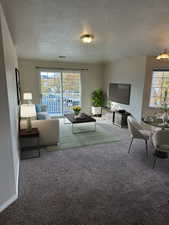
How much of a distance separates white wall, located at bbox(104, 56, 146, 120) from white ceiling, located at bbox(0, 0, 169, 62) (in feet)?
4.63

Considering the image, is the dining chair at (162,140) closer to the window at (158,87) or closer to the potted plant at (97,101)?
the window at (158,87)

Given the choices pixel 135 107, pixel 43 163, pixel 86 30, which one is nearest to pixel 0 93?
pixel 43 163

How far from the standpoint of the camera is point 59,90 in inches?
249

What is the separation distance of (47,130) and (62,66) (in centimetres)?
363

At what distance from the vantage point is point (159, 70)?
178 inches

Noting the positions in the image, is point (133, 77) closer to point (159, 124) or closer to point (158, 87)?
point (158, 87)

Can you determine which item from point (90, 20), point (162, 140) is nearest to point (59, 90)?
point (90, 20)

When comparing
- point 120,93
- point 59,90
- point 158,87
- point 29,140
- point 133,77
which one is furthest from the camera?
point 59,90

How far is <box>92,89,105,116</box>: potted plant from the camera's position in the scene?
6586mm

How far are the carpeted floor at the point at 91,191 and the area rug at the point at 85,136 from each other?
51cm

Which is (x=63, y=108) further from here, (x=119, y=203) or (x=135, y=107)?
(x=119, y=203)

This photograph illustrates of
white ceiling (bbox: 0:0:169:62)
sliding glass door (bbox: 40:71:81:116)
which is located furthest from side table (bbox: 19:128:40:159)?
sliding glass door (bbox: 40:71:81:116)

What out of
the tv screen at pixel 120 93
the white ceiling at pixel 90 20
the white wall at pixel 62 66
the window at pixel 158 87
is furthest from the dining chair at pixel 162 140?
the white wall at pixel 62 66

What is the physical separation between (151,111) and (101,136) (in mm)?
1959
